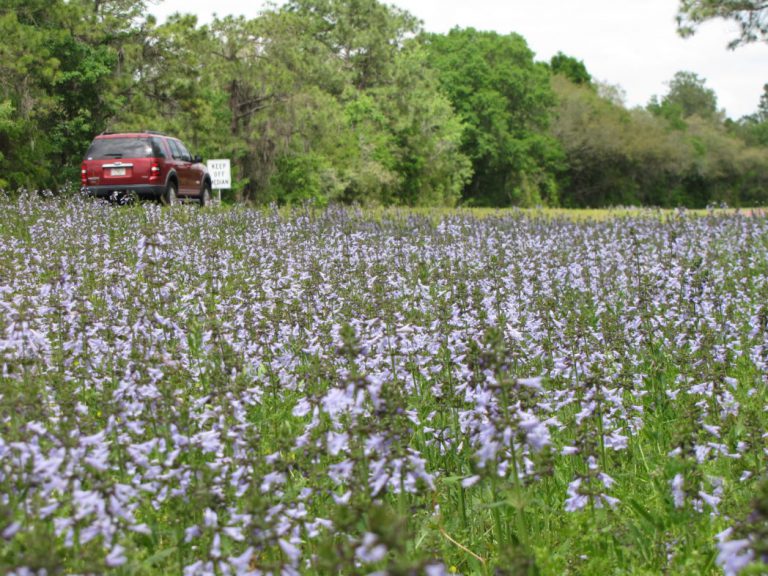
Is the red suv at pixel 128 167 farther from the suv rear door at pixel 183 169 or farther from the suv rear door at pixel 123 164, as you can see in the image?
the suv rear door at pixel 183 169

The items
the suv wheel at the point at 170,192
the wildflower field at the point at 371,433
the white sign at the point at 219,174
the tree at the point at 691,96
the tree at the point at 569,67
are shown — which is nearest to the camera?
the wildflower field at the point at 371,433

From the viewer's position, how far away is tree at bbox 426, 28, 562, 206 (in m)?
61.0

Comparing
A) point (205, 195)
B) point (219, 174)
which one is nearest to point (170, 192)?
point (205, 195)

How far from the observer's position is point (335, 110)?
1388 inches

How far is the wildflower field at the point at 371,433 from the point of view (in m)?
2.65

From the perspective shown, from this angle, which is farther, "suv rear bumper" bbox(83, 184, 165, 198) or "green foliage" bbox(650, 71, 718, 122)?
"green foliage" bbox(650, 71, 718, 122)

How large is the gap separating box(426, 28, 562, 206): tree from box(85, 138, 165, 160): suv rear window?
135ft

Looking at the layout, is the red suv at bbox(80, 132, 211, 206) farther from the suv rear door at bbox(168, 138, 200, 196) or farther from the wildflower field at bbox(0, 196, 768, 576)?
the wildflower field at bbox(0, 196, 768, 576)

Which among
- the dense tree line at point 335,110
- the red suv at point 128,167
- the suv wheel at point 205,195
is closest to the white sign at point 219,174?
the suv wheel at point 205,195

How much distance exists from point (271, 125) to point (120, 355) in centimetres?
2857


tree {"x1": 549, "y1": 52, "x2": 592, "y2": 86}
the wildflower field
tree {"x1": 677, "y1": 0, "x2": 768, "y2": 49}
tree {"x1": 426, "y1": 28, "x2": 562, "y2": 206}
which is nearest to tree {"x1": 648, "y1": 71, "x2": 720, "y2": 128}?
tree {"x1": 549, "y1": 52, "x2": 592, "y2": 86}

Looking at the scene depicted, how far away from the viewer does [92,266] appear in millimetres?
9258

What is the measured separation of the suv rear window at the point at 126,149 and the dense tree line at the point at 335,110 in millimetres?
4436

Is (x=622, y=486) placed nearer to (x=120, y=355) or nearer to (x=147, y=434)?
(x=147, y=434)
